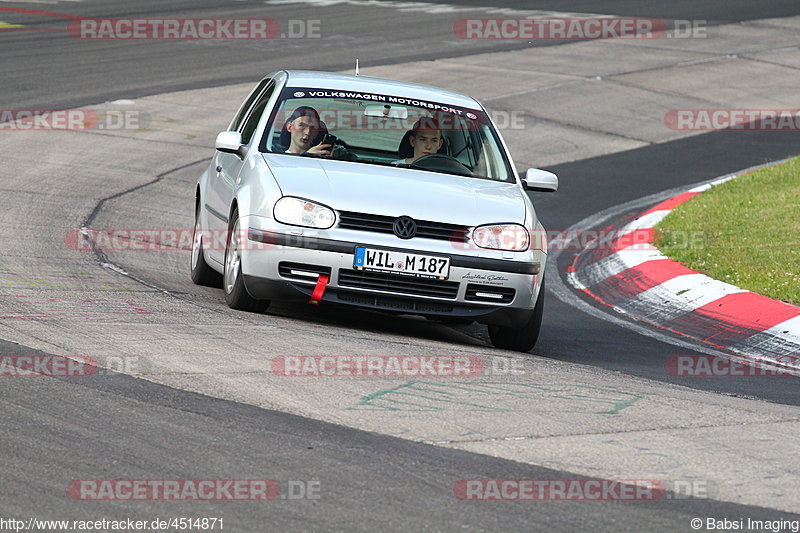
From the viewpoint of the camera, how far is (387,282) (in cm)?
764

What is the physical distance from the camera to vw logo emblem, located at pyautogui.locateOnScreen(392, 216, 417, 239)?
25.0ft

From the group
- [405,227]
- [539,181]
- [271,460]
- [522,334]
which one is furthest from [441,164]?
[271,460]

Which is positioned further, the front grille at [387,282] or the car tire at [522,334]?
the car tire at [522,334]

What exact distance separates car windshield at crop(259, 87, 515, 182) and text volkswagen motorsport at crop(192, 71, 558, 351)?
0.02 meters

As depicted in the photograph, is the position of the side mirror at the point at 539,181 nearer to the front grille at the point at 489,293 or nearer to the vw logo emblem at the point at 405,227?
the front grille at the point at 489,293

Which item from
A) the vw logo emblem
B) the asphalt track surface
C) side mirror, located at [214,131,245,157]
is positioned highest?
side mirror, located at [214,131,245,157]

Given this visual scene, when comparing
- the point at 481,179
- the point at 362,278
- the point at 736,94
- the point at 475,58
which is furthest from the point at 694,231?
the point at 475,58

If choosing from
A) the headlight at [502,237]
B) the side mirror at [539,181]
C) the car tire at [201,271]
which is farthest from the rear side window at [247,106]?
the headlight at [502,237]

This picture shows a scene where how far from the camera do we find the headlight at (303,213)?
25.0ft

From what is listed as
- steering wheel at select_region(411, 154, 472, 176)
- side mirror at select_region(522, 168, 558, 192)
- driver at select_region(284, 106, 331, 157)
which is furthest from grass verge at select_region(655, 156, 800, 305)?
driver at select_region(284, 106, 331, 157)

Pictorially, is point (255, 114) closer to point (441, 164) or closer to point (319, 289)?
point (441, 164)

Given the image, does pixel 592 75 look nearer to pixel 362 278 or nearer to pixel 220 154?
pixel 220 154

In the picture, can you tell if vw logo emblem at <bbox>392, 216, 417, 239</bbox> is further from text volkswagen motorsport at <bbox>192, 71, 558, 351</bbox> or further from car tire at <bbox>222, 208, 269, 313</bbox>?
car tire at <bbox>222, 208, 269, 313</bbox>

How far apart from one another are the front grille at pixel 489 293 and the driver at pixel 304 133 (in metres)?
1.55
